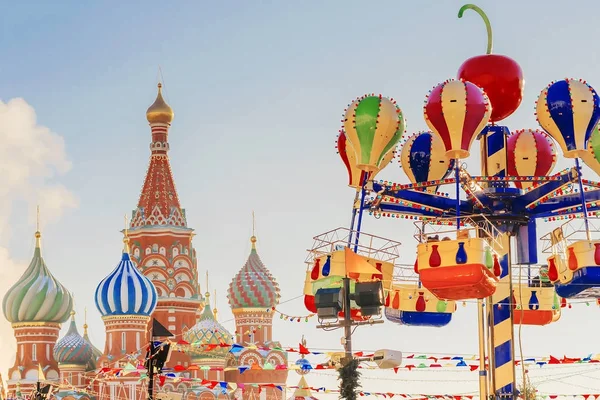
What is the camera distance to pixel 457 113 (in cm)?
2184

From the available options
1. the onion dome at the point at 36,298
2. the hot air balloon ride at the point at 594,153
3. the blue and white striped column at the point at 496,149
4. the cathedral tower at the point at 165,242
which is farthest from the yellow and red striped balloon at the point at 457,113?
the onion dome at the point at 36,298

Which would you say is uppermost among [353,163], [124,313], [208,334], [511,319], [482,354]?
[124,313]

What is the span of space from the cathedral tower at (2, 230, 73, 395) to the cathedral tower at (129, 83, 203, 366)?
166 inches

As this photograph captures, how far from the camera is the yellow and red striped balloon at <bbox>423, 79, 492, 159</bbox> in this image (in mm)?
21891

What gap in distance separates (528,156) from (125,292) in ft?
137

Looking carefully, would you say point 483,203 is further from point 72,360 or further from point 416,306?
point 72,360

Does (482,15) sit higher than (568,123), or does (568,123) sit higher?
(482,15)

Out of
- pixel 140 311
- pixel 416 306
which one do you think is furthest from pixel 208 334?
pixel 416 306

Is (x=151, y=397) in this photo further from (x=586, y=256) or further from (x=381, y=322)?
(x=586, y=256)

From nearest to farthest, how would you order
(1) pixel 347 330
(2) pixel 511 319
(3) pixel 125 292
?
1. (1) pixel 347 330
2. (2) pixel 511 319
3. (3) pixel 125 292

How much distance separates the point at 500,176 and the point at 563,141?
162cm

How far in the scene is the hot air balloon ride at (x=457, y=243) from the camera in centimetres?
2078

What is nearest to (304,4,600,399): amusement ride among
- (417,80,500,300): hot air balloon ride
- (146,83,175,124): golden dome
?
(417,80,500,300): hot air balloon ride

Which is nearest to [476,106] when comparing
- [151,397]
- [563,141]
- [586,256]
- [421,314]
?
[563,141]
